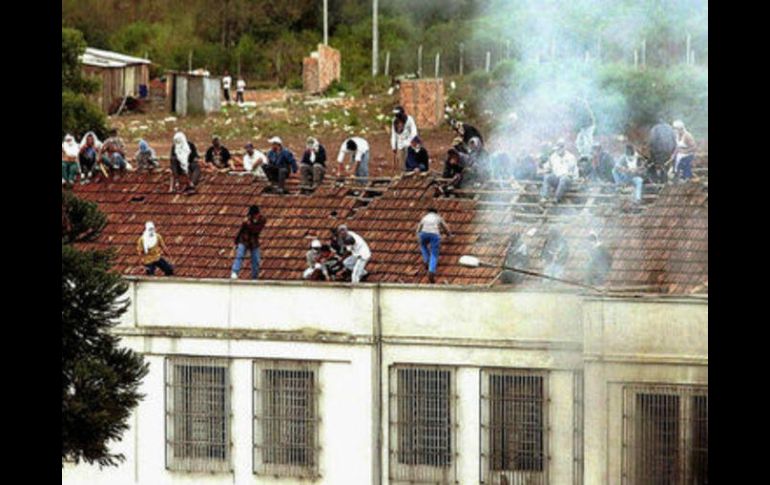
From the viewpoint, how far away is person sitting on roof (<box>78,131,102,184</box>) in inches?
892

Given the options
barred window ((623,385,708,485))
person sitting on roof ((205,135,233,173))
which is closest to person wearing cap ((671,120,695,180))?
barred window ((623,385,708,485))

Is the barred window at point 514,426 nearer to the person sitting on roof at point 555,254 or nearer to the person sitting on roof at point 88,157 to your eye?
the person sitting on roof at point 555,254

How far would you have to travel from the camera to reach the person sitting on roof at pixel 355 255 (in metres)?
21.2

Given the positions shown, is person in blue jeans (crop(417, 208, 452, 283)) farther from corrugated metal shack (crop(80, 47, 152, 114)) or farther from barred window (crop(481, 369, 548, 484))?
corrugated metal shack (crop(80, 47, 152, 114))

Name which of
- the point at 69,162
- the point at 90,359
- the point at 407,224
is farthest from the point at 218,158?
the point at 90,359

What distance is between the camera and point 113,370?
1944cm

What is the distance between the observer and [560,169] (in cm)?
2069

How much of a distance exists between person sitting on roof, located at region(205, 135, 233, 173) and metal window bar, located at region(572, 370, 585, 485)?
3.98 metres

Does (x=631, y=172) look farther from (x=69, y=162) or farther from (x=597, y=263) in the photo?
(x=69, y=162)

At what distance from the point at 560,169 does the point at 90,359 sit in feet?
10.6
